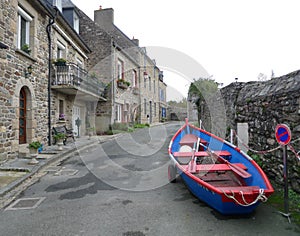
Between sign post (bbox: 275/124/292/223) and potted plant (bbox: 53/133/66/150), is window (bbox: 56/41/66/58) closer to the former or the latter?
potted plant (bbox: 53/133/66/150)

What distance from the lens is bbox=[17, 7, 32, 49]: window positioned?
7.38 meters

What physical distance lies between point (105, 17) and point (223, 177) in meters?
18.9

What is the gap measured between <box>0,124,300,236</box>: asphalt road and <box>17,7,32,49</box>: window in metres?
5.22

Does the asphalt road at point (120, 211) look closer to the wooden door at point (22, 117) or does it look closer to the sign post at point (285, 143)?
the sign post at point (285, 143)

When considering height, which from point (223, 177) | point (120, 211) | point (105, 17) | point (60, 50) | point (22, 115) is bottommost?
point (120, 211)

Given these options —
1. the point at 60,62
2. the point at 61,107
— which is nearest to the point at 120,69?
the point at 61,107

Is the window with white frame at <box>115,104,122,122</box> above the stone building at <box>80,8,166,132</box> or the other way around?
the other way around

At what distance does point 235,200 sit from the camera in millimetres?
2721

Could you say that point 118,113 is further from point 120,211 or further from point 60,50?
point 120,211

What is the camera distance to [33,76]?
25.7ft

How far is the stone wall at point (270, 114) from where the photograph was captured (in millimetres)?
3740

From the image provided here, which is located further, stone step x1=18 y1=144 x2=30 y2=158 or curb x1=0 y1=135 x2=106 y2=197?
stone step x1=18 y1=144 x2=30 y2=158

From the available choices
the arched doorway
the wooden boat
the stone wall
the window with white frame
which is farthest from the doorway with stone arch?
the window with white frame

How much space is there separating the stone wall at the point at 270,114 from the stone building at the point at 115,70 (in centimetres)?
997
